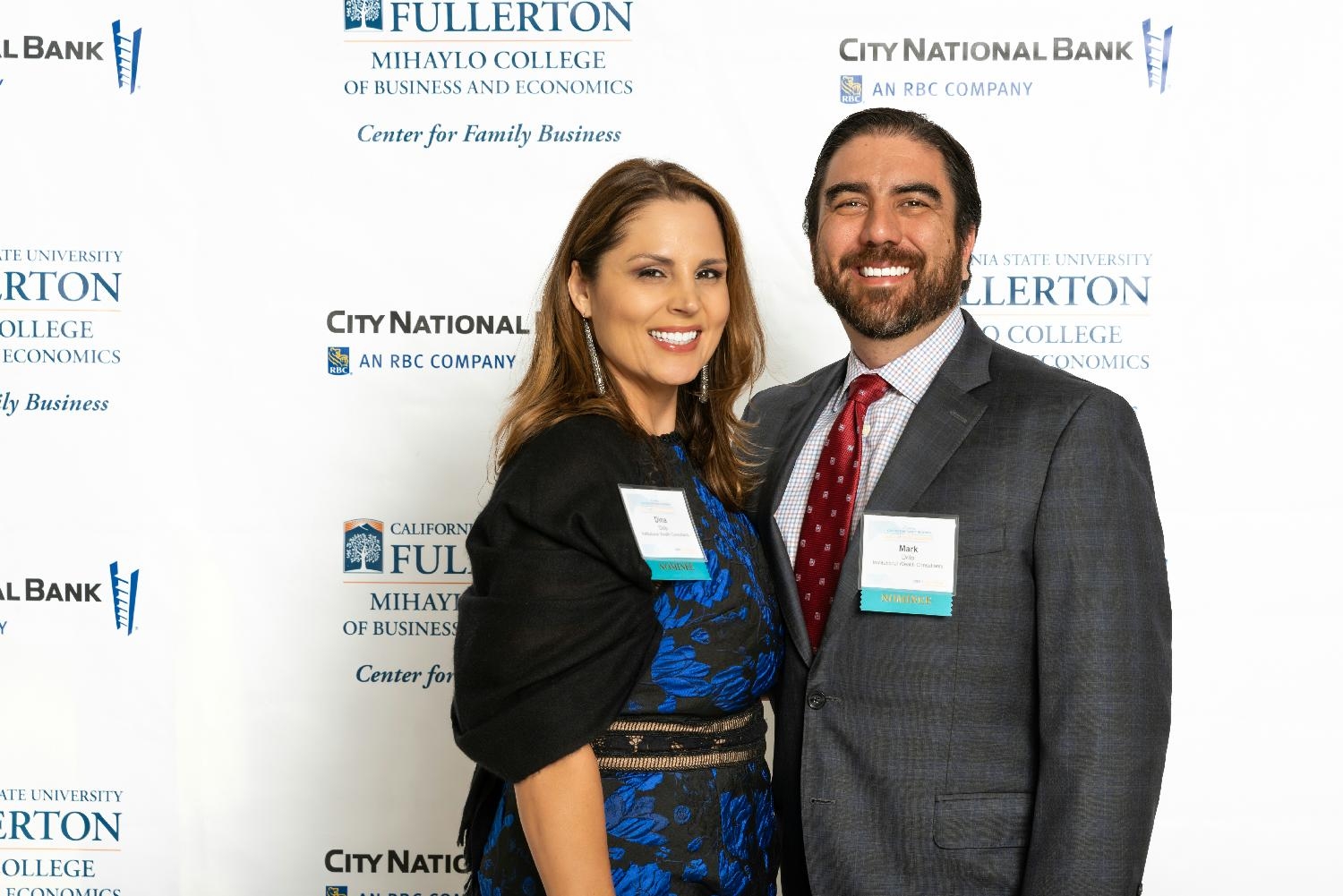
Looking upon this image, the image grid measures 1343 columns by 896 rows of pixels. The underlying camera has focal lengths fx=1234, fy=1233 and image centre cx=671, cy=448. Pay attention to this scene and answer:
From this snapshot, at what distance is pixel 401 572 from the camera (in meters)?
3.40

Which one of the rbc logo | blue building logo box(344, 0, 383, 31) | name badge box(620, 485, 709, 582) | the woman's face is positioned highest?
blue building logo box(344, 0, 383, 31)

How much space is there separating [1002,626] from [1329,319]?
1855 mm

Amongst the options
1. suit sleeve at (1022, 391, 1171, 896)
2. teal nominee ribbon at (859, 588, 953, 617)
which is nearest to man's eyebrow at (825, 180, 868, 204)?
suit sleeve at (1022, 391, 1171, 896)

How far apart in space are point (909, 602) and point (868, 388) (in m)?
0.42

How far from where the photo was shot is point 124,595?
3408mm

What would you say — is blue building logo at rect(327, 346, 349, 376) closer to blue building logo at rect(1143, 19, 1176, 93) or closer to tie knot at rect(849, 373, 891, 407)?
tie knot at rect(849, 373, 891, 407)

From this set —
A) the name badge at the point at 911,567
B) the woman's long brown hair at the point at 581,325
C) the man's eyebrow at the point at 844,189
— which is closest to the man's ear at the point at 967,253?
the man's eyebrow at the point at 844,189

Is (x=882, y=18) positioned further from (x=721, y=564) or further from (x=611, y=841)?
(x=611, y=841)

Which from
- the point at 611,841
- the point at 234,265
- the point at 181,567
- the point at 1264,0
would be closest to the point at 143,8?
the point at 234,265

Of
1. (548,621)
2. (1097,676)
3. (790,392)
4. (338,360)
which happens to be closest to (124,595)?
(338,360)

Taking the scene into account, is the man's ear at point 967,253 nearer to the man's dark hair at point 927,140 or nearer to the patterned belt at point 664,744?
the man's dark hair at point 927,140

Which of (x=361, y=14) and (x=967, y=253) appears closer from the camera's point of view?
(x=967, y=253)

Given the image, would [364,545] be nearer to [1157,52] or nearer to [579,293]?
[579,293]

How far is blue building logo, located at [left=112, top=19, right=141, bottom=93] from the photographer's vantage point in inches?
134
